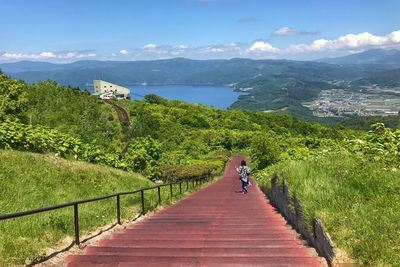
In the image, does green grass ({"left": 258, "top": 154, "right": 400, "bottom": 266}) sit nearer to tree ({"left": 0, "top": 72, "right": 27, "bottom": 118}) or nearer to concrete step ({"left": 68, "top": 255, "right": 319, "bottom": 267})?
concrete step ({"left": 68, "top": 255, "right": 319, "bottom": 267})

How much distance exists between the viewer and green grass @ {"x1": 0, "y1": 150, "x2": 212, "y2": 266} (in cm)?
614

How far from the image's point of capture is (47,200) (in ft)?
35.0

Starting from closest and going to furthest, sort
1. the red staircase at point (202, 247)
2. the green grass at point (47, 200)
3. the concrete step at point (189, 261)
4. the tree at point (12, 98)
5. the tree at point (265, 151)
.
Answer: the concrete step at point (189, 261)
the red staircase at point (202, 247)
the green grass at point (47, 200)
the tree at point (12, 98)
the tree at point (265, 151)

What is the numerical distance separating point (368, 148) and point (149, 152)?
84.1 ft

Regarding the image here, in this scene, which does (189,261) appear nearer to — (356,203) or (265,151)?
(356,203)

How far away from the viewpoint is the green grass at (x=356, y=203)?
4.39 metres

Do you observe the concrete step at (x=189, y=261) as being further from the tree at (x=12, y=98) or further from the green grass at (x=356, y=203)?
the tree at (x=12, y=98)

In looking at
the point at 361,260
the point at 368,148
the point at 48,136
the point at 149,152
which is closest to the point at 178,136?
the point at 149,152

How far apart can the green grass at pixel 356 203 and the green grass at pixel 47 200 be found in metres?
3.86

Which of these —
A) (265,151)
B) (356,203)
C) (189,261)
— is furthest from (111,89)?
(189,261)

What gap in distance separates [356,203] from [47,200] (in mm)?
7812

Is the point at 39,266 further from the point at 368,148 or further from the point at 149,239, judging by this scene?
the point at 368,148

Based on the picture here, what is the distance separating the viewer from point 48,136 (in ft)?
62.4

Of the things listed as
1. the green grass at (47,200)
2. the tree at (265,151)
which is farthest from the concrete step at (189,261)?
the tree at (265,151)
